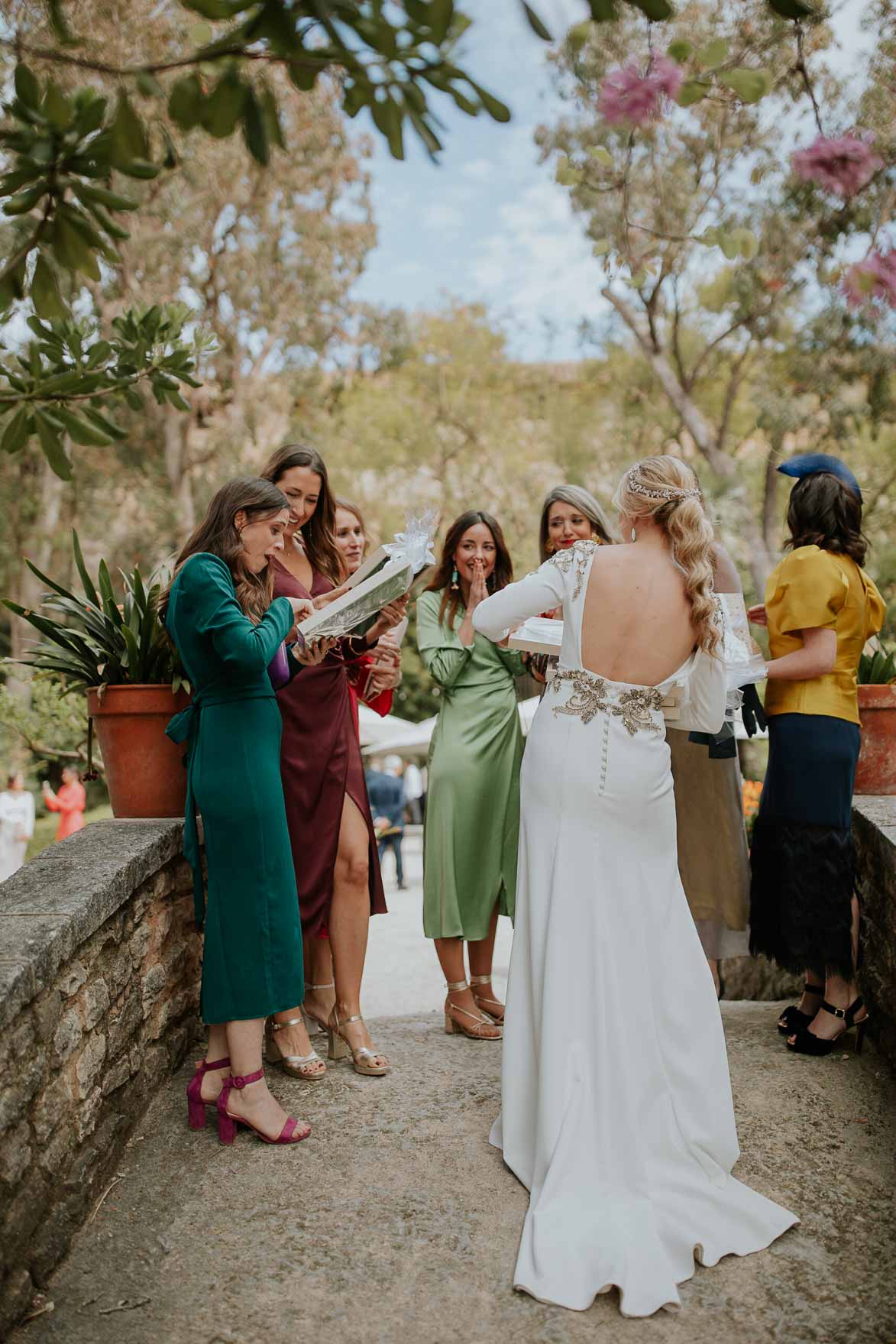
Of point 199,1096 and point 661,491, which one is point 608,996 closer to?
point 199,1096

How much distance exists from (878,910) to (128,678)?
2.93 metres

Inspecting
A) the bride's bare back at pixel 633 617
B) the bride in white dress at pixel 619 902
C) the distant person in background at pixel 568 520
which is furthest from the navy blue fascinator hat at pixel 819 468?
the bride's bare back at pixel 633 617

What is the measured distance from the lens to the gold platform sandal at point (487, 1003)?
469cm

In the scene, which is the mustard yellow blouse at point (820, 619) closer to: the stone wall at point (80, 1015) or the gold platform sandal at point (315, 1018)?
the gold platform sandal at point (315, 1018)

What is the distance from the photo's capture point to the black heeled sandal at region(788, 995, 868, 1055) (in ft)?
13.5

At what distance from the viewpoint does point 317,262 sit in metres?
22.0

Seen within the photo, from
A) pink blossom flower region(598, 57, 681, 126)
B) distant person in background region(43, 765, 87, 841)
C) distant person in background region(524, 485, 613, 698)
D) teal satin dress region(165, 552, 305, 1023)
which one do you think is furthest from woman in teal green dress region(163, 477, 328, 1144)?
distant person in background region(43, 765, 87, 841)

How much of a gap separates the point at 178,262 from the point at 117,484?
5476 mm

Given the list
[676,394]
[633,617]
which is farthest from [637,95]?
[676,394]

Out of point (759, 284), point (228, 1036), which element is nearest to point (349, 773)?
point (228, 1036)

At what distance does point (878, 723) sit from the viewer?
4605mm

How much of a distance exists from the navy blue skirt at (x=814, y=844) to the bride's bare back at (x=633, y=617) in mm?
1032

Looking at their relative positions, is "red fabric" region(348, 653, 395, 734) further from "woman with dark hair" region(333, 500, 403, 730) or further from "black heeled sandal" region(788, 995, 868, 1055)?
"black heeled sandal" region(788, 995, 868, 1055)

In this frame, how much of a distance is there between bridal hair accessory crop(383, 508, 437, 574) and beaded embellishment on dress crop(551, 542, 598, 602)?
54cm
